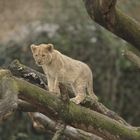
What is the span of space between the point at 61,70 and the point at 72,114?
970mm

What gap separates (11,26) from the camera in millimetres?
Result: 9219

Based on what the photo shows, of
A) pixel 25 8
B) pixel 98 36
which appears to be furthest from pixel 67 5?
pixel 25 8

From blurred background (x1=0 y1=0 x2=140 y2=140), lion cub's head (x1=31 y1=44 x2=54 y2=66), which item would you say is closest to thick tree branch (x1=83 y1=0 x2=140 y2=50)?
lion cub's head (x1=31 y1=44 x2=54 y2=66)

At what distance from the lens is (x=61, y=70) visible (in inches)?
135

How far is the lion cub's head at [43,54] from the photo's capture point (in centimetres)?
332

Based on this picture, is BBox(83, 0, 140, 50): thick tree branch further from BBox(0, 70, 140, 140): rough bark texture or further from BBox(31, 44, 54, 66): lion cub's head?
BBox(31, 44, 54, 66): lion cub's head

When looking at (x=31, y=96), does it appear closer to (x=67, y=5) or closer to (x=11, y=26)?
(x=67, y=5)

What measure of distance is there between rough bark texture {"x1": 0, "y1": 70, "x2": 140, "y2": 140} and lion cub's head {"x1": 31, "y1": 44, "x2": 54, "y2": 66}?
32.1 inches

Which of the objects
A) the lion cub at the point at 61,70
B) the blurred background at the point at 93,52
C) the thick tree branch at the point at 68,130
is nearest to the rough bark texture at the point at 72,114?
the thick tree branch at the point at 68,130

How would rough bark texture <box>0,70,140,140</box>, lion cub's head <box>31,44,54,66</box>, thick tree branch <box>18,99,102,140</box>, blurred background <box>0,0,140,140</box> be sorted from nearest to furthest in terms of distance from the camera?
rough bark texture <box>0,70,140,140</box> → thick tree branch <box>18,99,102,140</box> → lion cub's head <box>31,44,54,66</box> → blurred background <box>0,0,140,140</box>

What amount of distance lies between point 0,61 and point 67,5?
5.04 ft

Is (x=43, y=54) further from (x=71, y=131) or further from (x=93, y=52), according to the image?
(x=93, y=52)

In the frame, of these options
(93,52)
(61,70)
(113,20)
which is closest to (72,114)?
(113,20)

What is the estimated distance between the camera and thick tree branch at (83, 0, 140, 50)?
2359 millimetres
